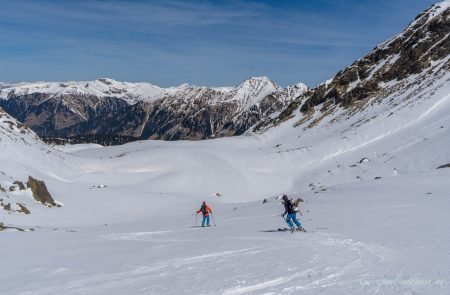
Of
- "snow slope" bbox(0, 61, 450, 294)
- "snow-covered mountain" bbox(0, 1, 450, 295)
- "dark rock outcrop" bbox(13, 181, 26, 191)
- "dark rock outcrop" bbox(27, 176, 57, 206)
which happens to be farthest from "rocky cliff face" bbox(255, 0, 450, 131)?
"dark rock outcrop" bbox(13, 181, 26, 191)

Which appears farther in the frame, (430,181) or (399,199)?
(430,181)

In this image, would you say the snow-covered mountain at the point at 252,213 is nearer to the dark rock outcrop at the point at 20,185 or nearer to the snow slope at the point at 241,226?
the snow slope at the point at 241,226

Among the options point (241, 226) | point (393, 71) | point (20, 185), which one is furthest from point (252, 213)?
point (393, 71)

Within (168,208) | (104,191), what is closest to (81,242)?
(168,208)

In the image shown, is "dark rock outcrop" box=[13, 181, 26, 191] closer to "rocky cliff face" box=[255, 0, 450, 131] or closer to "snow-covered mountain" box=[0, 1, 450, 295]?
"snow-covered mountain" box=[0, 1, 450, 295]

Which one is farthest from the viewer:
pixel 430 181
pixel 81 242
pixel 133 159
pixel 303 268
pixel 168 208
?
pixel 133 159

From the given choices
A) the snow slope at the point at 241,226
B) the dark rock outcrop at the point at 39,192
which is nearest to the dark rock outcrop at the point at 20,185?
the dark rock outcrop at the point at 39,192

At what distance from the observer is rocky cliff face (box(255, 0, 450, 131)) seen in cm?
11406

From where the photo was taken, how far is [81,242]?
76.2 ft

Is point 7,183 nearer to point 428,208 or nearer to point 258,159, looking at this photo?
point 428,208

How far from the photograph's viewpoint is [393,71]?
5064 inches

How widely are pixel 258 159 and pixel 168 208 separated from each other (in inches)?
1590

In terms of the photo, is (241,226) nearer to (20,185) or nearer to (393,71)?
(20,185)

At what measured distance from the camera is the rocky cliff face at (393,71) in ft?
374
